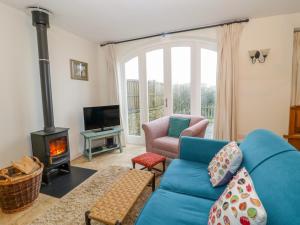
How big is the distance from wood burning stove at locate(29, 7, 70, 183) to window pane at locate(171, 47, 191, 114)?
230cm

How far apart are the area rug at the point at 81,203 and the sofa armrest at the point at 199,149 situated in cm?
70

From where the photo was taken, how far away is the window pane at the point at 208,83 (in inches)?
135

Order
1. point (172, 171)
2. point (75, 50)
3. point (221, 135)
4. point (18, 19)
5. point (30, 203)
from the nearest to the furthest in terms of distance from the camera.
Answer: point (172, 171) < point (30, 203) < point (18, 19) < point (221, 135) < point (75, 50)

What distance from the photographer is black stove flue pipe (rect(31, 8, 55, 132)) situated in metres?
2.46

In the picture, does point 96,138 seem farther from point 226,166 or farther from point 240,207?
point 240,207

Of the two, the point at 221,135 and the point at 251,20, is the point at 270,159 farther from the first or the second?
the point at 251,20

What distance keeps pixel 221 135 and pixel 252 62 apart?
4.58ft

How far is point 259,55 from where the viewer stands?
2.95 m

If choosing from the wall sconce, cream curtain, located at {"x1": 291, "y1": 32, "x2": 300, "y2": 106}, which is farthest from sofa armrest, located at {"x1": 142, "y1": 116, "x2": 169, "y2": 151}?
cream curtain, located at {"x1": 291, "y1": 32, "x2": 300, "y2": 106}

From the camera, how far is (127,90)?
427 centimetres

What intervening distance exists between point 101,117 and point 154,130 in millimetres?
1224

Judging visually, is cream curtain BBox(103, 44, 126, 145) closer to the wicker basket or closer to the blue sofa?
the wicker basket

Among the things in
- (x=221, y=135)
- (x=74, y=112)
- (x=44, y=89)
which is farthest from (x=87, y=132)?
(x=221, y=135)

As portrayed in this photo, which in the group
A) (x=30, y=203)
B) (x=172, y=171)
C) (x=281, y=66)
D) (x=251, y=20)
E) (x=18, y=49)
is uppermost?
(x=251, y=20)
